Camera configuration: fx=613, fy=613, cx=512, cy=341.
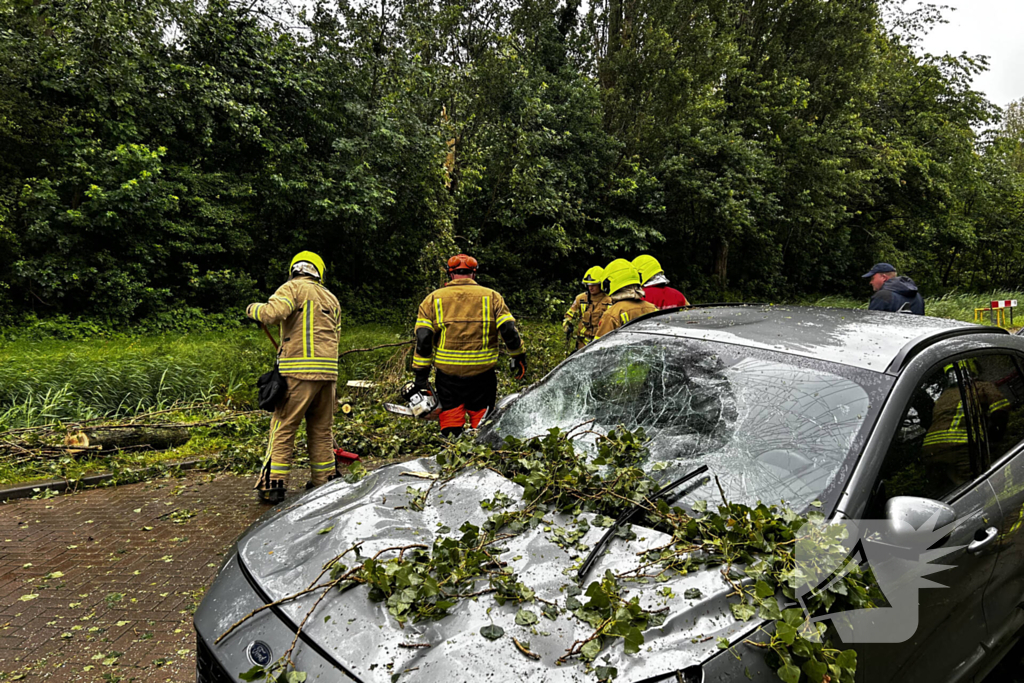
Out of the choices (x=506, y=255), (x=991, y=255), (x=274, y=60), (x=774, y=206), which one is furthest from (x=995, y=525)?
(x=991, y=255)

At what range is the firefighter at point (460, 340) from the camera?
5.09 meters

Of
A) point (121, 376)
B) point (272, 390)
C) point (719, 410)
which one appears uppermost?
point (719, 410)

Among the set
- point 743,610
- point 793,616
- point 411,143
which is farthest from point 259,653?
point 411,143

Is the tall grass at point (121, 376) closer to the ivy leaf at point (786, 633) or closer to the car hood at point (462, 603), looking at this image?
the car hood at point (462, 603)

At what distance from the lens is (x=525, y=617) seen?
1.68m

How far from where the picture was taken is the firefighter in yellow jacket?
468cm

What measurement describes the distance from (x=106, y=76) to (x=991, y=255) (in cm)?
3306

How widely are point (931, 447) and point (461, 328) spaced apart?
349 cm

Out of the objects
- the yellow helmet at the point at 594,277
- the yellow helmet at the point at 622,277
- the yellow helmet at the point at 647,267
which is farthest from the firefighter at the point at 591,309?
the yellow helmet at the point at 622,277

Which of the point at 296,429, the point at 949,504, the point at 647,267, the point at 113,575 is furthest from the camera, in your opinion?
the point at 647,267

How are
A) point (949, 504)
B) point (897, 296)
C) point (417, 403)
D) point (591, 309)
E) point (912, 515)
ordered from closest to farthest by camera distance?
point (912, 515) → point (949, 504) → point (417, 403) → point (591, 309) → point (897, 296)

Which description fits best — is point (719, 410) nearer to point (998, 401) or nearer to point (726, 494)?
point (726, 494)

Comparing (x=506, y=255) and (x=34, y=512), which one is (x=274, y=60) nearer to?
(x=506, y=255)

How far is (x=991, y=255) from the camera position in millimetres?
27281
